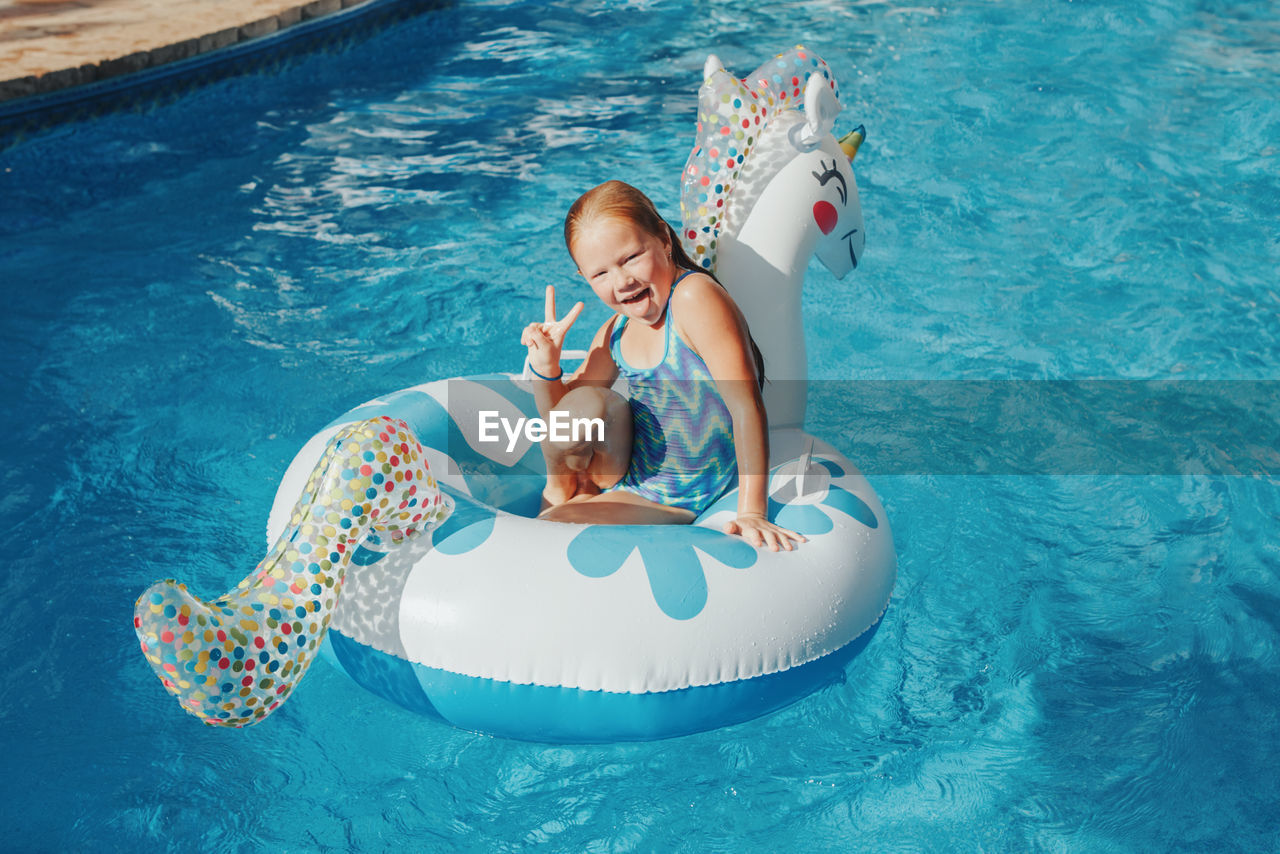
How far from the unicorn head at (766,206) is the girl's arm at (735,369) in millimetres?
331

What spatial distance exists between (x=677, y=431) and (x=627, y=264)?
51 centimetres

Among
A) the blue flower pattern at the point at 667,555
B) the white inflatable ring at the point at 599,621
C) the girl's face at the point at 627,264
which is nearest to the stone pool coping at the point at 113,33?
the girl's face at the point at 627,264

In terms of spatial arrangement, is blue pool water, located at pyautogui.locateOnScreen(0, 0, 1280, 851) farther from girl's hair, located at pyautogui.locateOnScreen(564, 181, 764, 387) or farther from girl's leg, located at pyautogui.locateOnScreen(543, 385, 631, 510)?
girl's hair, located at pyautogui.locateOnScreen(564, 181, 764, 387)

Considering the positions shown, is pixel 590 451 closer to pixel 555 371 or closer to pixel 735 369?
pixel 555 371

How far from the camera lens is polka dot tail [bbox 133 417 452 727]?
7.44ft

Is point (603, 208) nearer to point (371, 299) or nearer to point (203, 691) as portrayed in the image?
→ point (203, 691)

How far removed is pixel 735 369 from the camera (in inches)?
107

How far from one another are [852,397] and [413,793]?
2423 mm

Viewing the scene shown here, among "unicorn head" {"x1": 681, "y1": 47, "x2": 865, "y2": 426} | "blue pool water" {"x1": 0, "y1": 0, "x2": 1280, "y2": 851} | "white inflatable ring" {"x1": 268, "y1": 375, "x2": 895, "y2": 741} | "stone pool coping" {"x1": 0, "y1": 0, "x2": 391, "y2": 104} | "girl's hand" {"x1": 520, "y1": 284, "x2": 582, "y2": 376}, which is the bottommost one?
"blue pool water" {"x1": 0, "y1": 0, "x2": 1280, "y2": 851}

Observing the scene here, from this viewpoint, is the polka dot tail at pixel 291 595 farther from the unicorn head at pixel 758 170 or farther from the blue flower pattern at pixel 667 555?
the unicorn head at pixel 758 170

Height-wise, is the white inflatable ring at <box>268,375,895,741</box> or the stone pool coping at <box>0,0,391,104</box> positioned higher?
the stone pool coping at <box>0,0,391,104</box>

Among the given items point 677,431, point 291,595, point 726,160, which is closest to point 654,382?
point 677,431

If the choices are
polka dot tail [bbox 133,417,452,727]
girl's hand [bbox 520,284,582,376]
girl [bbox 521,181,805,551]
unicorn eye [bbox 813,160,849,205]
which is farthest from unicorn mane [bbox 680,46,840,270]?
polka dot tail [bbox 133,417,452,727]

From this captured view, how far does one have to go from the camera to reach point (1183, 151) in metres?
6.59
